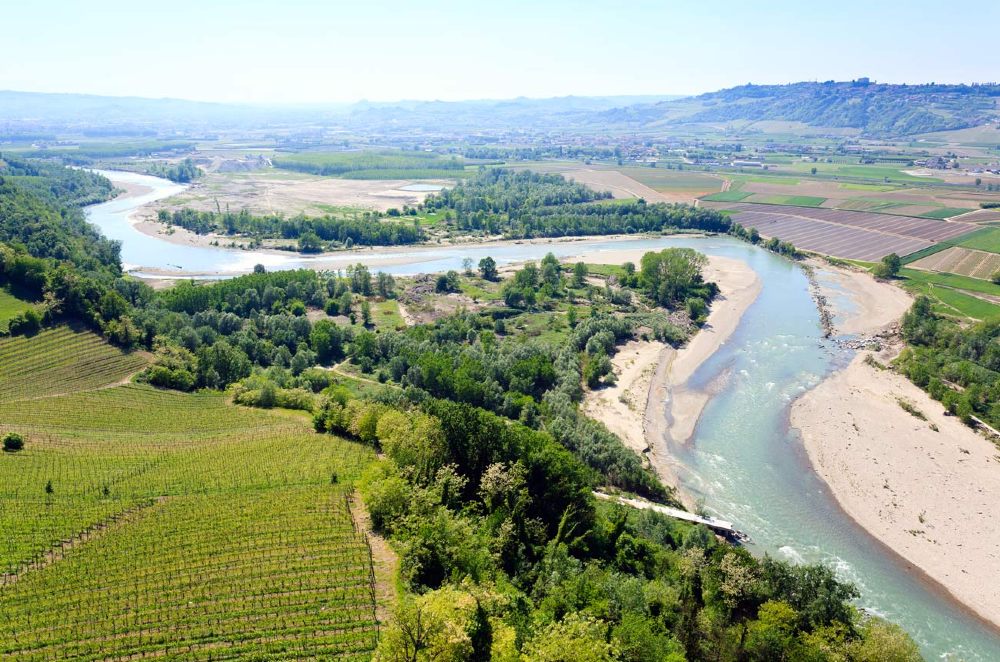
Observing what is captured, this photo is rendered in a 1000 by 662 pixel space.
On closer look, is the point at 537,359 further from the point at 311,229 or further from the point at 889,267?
the point at 311,229

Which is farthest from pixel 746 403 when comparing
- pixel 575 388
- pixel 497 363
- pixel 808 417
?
pixel 497 363

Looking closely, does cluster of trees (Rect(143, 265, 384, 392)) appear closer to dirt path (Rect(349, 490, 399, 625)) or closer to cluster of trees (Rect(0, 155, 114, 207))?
dirt path (Rect(349, 490, 399, 625))

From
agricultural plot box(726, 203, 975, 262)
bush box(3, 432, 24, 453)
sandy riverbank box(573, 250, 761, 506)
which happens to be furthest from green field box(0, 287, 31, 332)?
agricultural plot box(726, 203, 975, 262)

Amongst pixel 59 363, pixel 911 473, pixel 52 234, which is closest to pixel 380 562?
pixel 59 363

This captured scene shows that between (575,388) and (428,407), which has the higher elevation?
(428,407)

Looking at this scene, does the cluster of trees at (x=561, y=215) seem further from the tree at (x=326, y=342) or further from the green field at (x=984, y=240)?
the tree at (x=326, y=342)

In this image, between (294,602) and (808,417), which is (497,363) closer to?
(808,417)
